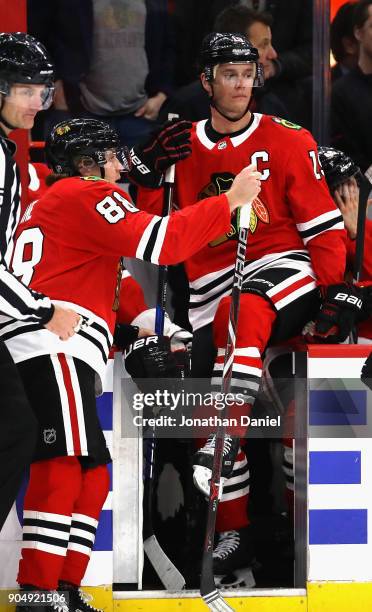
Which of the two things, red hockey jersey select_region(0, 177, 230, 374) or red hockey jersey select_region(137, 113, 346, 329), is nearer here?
red hockey jersey select_region(0, 177, 230, 374)

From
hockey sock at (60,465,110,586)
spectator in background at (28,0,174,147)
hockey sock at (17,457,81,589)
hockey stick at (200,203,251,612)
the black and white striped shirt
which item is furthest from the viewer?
spectator in background at (28,0,174,147)

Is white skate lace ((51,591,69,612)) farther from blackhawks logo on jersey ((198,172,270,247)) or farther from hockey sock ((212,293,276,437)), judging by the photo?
blackhawks logo on jersey ((198,172,270,247))

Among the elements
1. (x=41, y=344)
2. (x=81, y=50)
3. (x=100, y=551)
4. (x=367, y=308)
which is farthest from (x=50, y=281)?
(x=81, y=50)

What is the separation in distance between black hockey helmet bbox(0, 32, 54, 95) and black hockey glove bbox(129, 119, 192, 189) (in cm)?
51

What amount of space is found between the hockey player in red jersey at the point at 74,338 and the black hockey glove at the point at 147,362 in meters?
0.14

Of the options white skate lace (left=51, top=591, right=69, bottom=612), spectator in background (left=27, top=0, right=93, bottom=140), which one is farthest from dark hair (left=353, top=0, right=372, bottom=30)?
white skate lace (left=51, top=591, right=69, bottom=612)

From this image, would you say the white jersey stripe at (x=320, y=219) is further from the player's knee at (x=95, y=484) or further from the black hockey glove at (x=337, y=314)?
the player's knee at (x=95, y=484)

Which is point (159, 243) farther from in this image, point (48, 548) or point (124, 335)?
point (48, 548)

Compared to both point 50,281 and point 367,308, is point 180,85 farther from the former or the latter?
point 50,281

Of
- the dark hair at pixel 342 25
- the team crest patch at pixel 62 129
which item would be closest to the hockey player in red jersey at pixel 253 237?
the team crest patch at pixel 62 129

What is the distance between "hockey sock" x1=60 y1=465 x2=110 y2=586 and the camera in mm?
2910

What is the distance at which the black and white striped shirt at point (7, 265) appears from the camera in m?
2.63

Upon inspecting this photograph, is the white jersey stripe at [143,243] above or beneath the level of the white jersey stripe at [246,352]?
above

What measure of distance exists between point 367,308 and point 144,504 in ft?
2.69
